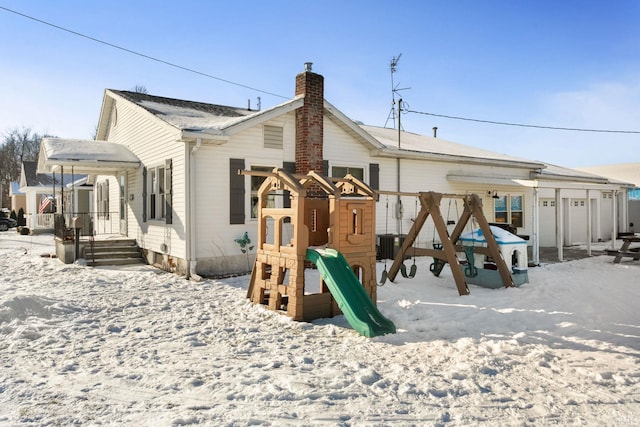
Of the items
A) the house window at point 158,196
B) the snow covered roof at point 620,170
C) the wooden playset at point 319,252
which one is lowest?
the wooden playset at point 319,252

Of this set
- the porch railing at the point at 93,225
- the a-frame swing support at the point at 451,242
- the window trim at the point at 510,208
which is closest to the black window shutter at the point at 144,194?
the porch railing at the point at 93,225

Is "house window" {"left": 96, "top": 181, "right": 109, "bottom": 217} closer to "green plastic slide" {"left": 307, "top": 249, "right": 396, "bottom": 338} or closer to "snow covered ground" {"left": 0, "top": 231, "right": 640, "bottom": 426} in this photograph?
"snow covered ground" {"left": 0, "top": 231, "right": 640, "bottom": 426}

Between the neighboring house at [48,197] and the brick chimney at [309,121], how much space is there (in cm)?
1561

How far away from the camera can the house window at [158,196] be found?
40.4 feet

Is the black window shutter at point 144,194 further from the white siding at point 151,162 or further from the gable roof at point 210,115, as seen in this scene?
the gable roof at point 210,115

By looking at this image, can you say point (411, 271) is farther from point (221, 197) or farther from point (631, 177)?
point (631, 177)

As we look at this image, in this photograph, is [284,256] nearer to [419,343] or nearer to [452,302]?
[419,343]

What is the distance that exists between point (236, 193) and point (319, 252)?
4673 mm

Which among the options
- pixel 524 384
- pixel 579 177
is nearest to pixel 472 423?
pixel 524 384

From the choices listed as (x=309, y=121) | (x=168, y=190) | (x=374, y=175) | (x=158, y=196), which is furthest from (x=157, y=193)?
(x=374, y=175)

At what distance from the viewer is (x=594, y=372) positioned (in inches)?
182

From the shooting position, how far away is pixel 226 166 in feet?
35.9

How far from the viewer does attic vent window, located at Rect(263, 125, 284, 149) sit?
1155cm

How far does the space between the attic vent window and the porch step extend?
549 centimetres
